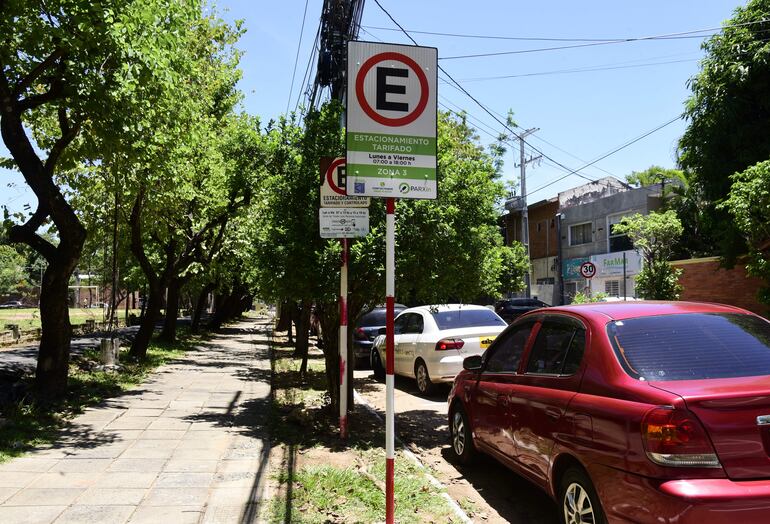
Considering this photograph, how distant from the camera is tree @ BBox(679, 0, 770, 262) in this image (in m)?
18.3

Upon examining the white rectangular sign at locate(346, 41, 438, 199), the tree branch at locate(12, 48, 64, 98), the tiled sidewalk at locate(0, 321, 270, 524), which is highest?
the tree branch at locate(12, 48, 64, 98)

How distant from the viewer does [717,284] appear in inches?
774

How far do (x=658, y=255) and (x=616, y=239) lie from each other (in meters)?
10.8

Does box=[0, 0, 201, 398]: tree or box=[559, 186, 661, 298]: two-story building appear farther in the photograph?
box=[559, 186, 661, 298]: two-story building

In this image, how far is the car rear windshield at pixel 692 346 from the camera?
3553mm

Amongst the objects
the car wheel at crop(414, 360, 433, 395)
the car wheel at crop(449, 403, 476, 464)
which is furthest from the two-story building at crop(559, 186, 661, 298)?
the car wheel at crop(449, 403, 476, 464)

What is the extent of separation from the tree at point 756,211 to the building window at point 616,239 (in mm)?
17502

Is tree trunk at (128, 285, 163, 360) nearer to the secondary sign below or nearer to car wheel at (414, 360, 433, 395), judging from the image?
car wheel at (414, 360, 433, 395)

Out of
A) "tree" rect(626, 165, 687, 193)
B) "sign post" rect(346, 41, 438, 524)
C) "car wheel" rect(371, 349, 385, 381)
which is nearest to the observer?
"sign post" rect(346, 41, 438, 524)

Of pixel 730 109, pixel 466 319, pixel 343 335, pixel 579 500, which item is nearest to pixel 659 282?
pixel 730 109

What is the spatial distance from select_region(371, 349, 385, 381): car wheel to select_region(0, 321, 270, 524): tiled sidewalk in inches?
149

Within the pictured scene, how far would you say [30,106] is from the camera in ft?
28.6

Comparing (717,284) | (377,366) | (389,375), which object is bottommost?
(377,366)

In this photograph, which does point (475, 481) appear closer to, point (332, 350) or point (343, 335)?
point (343, 335)
